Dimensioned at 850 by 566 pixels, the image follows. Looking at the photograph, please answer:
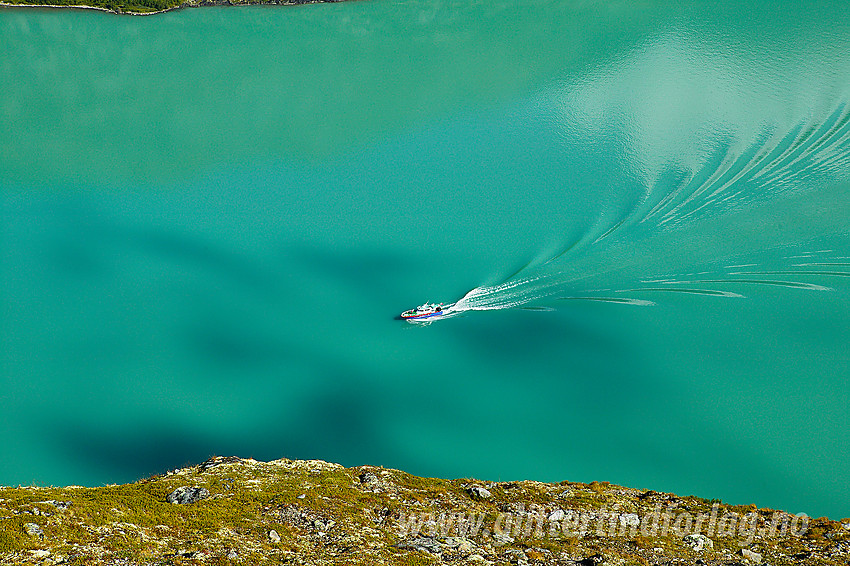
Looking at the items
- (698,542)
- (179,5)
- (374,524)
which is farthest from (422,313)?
(179,5)

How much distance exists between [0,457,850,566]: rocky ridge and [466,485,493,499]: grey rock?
0.21ft

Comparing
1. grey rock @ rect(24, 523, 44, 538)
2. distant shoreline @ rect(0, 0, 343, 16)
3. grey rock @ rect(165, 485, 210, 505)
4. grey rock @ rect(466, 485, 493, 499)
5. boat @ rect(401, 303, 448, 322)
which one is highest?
distant shoreline @ rect(0, 0, 343, 16)

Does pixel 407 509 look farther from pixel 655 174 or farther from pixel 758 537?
pixel 655 174

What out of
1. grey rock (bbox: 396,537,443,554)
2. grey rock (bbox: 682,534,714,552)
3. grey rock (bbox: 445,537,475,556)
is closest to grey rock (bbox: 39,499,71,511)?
grey rock (bbox: 396,537,443,554)

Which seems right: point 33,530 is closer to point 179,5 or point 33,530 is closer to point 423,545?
point 423,545

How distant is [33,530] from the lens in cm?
2156

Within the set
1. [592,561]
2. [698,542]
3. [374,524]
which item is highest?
[698,542]

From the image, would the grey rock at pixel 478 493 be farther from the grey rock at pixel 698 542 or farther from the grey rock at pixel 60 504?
the grey rock at pixel 60 504

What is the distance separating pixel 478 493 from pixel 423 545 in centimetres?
500

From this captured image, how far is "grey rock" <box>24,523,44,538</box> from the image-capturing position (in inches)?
843

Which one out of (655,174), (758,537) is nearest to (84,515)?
(758,537)

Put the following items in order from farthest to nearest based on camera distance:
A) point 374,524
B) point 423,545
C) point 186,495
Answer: point 186,495 → point 374,524 → point 423,545

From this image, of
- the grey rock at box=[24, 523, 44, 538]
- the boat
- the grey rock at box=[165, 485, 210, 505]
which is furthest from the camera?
the boat

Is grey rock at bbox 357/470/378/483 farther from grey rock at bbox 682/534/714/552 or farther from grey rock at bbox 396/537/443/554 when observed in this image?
grey rock at bbox 682/534/714/552
